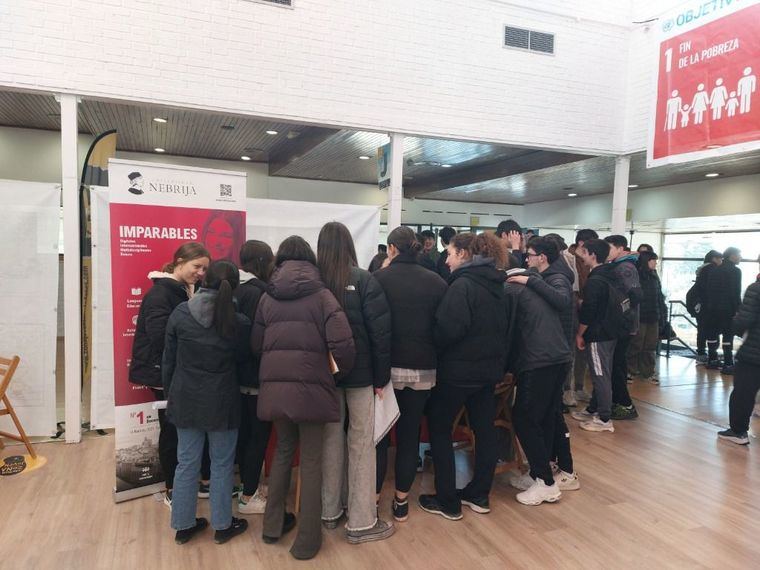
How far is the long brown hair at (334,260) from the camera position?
2.46 m

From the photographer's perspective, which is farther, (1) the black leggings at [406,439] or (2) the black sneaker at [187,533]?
(1) the black leggings at [406,439]

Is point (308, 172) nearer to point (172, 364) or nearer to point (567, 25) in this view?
point (567, 25)

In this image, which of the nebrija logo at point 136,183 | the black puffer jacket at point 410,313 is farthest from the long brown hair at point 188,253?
the black puffer jacket at point 410,313

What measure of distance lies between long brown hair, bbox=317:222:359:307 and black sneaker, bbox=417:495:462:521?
1.38 m

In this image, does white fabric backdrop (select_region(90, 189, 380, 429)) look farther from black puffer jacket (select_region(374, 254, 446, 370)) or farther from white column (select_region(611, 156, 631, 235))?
white column (select_region(611, 156, 631, 235))

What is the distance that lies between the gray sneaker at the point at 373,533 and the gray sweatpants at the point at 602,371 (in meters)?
2.47

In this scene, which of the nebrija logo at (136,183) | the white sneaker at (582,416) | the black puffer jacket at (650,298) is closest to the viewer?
the nebrija logo at (136,183)

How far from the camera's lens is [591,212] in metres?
10.7

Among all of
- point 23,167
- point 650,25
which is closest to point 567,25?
point 650,25

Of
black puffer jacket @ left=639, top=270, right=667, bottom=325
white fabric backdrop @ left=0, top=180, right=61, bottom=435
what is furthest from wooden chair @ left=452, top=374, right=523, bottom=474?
black puffer jacket @ left=639, top=270, right=667, bottom=325

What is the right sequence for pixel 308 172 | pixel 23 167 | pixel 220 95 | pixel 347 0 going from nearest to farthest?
pixel 220 95 → pixel 347 0 → pixel 23 167 → pixel 308 172

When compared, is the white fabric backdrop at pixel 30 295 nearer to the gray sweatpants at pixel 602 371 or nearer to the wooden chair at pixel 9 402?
the wooden chair at pixel 9 402

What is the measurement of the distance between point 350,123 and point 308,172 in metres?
3.95

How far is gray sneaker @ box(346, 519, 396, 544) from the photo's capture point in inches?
102
